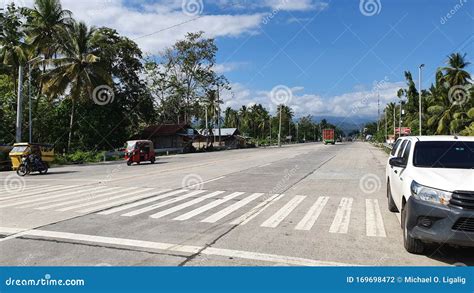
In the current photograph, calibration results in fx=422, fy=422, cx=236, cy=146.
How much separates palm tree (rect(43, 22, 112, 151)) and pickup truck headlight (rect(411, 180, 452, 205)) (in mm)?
36874

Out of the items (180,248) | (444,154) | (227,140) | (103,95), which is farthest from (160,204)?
(227,140)

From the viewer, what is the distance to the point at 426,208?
228 inches

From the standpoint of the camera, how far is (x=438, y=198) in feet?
19.0

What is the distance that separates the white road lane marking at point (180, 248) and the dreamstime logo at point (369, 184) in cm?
814

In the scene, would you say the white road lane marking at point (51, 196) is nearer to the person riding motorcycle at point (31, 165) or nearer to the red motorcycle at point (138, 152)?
the person riding motorcycle at point (31, 165)

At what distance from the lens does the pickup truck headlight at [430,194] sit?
571cm

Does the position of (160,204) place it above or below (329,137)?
below

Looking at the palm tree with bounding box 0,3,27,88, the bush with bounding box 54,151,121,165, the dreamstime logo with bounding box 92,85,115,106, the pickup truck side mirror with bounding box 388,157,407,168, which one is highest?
the palm tree with bounding box 0,3,27,88

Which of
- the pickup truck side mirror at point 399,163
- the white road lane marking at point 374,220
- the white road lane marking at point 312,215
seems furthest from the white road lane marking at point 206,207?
the pickup truck side mirror at point 399,163

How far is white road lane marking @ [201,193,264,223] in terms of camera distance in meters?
8.73

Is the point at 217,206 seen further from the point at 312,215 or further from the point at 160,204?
the point at 312,215

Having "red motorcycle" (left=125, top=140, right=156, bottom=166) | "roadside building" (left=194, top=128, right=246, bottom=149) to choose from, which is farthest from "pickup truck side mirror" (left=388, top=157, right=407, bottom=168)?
"roadside building" (left=194, top=128, right=246, bottom=149)

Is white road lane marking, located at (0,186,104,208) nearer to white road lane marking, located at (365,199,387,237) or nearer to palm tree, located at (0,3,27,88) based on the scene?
white road lane marking, located at (365,199,387,237)

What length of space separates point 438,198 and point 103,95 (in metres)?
42.6
